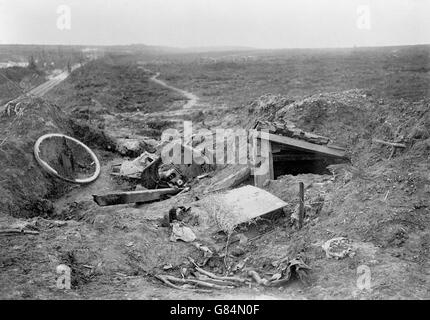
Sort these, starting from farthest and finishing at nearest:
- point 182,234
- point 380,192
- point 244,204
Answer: point 244,204
point 182,234
point 380,192

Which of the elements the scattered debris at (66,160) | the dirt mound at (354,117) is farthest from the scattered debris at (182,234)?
the scattered debris at (66,160)

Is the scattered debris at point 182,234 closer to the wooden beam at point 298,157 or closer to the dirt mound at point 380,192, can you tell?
the dirt mound at point 380,192

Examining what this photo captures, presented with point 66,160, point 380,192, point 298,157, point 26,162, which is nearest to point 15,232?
point 26,162

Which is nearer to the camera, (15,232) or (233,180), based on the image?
(15,232)

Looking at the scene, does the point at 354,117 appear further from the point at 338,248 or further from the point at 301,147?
the point at 338,248

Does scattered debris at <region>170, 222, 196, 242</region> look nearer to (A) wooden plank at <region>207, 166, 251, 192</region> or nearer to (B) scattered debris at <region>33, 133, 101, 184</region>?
(A) wooden plank at <region>207, 166, 251, 192</region>

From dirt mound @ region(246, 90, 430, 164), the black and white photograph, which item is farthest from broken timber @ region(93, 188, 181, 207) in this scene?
dirt mound @ region(246, 90, 430, 164)

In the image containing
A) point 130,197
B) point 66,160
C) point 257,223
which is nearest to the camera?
point 257,223
